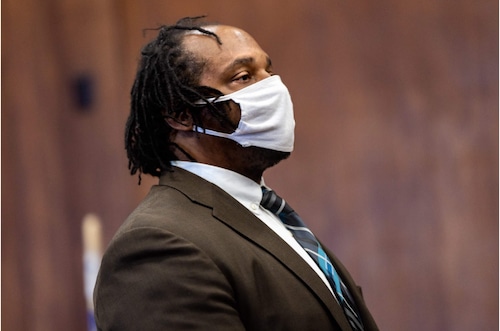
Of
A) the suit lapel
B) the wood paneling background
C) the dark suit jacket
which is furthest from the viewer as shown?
the wood paneling background

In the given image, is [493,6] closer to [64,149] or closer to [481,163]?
[481,163]

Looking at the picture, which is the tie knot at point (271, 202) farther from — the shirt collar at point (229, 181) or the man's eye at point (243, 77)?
the man's eye at point (243, 77)

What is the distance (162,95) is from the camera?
128 cm

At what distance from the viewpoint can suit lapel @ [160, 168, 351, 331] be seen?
113 centimetres

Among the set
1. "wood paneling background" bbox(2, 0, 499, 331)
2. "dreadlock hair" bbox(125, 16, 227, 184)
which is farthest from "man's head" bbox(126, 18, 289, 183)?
"wood paneling background" bbox(2, 0, 499, 331)

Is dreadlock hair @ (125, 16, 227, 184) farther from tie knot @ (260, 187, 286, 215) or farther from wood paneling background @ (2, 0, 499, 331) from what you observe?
wood paneling background @ (2, 0, 499, 331)

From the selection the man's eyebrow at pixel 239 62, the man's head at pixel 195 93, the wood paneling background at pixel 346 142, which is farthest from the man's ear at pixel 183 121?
the wood paneling background at pixel 346 142

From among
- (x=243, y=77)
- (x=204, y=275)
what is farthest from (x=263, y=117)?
(x=204, y=275)

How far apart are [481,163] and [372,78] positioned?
410 mm

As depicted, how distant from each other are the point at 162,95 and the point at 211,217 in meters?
0.26

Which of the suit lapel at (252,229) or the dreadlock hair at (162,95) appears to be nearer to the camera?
the suit lapel at (252,229)

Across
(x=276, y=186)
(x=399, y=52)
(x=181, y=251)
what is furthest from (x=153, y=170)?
(x=399, y=52)

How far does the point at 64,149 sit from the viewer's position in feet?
7.19

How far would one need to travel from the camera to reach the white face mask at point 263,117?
1.25 meters
